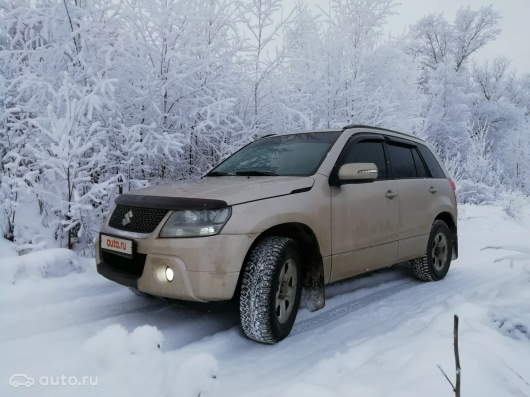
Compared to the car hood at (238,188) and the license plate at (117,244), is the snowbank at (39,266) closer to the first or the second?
the license plate at (117,244)

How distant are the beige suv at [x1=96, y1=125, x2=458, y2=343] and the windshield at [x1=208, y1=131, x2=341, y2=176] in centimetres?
2

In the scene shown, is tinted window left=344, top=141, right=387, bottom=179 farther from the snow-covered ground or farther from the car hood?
the snow-covered ground

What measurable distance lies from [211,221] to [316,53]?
6614 mm

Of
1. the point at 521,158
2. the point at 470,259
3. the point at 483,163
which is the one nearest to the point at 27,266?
the point at 470,259

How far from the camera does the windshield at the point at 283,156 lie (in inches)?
132

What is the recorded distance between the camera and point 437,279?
15.0 feet

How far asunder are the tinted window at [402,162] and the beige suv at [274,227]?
0.08ft

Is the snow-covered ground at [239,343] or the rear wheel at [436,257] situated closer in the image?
the snow-covered ground at [239,343]

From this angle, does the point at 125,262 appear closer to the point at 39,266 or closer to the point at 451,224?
the point at 39,266

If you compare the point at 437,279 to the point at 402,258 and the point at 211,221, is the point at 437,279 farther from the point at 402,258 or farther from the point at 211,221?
the point at 211,221

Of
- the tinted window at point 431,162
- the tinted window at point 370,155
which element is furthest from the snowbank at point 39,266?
the tinted window at point 431,162

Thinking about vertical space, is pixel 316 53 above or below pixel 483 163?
above

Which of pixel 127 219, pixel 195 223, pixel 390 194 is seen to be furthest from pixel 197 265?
pixel 390 194
